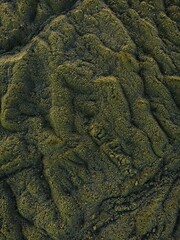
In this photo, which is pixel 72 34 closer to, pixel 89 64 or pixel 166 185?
pixel 89 64

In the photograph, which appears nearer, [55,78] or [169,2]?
[55,78]

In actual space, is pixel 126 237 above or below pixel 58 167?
below

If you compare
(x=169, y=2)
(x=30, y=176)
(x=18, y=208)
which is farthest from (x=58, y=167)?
(x=169, y=2)

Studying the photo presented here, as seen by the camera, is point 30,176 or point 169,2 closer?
point 30,176

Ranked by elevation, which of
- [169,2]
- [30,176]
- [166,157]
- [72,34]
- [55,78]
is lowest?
[30,176]

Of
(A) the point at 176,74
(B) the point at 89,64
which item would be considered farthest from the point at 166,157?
(B) the point at 89,64

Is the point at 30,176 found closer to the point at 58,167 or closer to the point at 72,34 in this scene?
the point at 58,167
